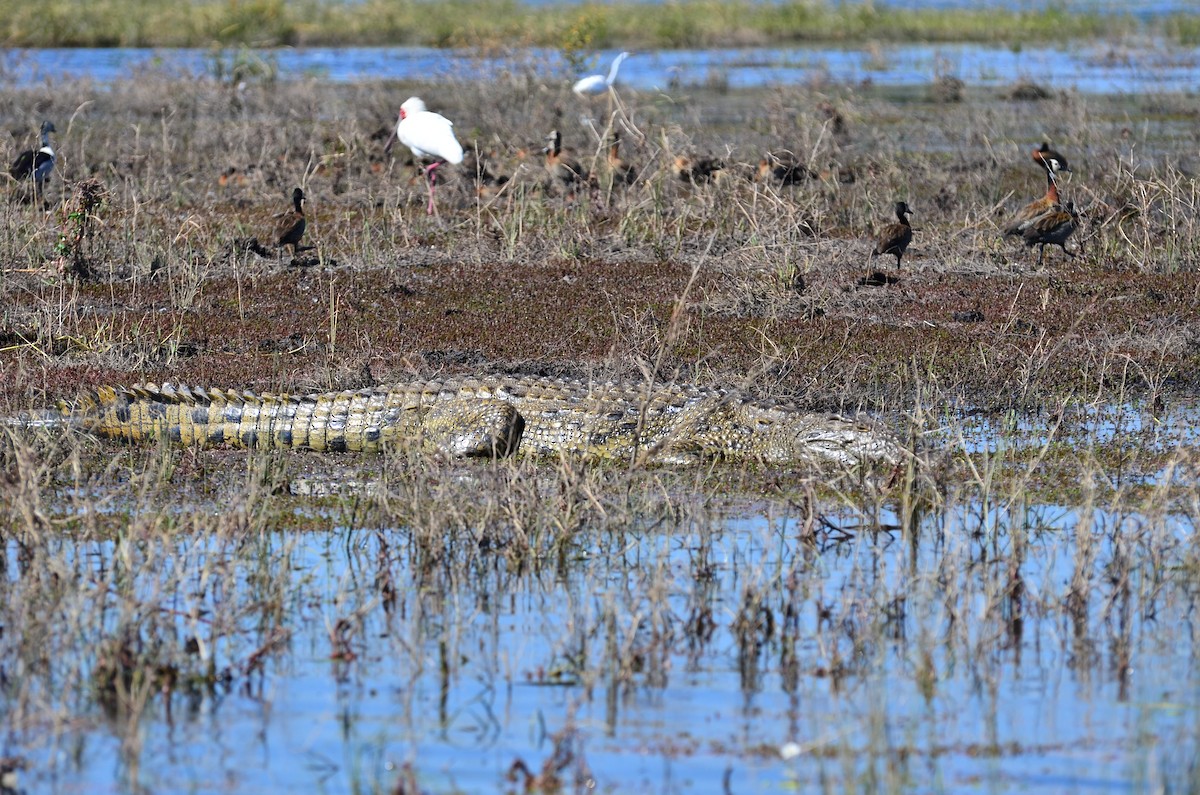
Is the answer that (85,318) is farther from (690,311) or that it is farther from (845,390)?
(845,390)

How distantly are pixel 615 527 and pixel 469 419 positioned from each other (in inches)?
59.6

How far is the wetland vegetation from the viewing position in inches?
166

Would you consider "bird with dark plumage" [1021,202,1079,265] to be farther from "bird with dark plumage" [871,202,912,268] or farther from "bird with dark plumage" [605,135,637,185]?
"bird with dark plumage" [605,135,637,185]

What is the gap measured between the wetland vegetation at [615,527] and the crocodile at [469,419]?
0.49 feet

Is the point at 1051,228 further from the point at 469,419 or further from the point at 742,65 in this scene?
the point at 742,65

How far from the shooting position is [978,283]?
35.1 ft

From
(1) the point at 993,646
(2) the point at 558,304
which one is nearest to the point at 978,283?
(2) the point at 558,304

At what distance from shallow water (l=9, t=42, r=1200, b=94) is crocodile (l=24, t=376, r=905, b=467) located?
12.5 metres

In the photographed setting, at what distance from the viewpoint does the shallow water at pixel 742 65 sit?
74.2ft

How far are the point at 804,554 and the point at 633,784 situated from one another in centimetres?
195

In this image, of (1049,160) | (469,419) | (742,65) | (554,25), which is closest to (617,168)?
(1049,160)

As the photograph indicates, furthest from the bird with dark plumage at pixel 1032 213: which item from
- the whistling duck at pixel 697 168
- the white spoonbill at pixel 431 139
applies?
the white spoonbill at pixel 431 139

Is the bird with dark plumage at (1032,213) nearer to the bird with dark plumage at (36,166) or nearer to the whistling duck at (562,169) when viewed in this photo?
the whistling duck at (562,169)

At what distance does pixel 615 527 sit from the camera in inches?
236
